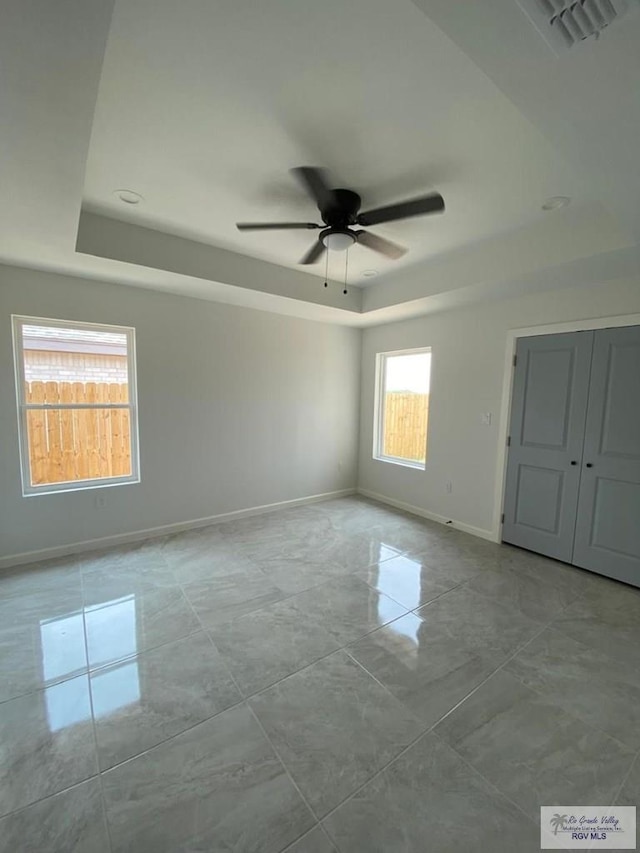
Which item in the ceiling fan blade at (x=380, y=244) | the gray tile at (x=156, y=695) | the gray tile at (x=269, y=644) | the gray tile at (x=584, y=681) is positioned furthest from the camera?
the ceiling fan blade at (x=380, y=244)

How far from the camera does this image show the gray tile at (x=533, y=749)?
4.50 ft

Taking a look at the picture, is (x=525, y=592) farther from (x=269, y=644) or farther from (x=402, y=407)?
(x=402, y=407)

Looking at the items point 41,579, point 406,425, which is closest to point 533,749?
point 41,579

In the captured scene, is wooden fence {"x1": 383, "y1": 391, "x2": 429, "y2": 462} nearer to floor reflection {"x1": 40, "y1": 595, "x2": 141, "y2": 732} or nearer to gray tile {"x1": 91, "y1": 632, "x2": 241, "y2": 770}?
gray tile {"x1": 91, "y1": 632, "x2": 241, "y2": 770}

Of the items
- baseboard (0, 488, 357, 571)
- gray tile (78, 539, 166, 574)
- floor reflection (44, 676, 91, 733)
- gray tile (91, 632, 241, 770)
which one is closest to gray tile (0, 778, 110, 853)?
gray tile (91, 632, 241, 770)

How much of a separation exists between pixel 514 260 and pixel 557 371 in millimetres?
1092

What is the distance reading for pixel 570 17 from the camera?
97 centimetres

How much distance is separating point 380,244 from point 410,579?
2.56 m

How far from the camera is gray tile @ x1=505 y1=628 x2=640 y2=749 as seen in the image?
5.50 feet

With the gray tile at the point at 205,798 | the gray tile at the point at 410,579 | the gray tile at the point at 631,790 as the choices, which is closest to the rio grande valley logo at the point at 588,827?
the gray tile at the point at 631,790

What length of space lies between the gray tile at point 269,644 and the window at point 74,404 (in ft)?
6.74

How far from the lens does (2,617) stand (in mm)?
2346

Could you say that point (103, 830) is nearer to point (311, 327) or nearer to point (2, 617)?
point (2, 617)

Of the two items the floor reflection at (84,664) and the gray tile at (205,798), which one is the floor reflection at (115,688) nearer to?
the floor reflection at (84,664)
